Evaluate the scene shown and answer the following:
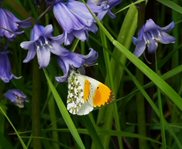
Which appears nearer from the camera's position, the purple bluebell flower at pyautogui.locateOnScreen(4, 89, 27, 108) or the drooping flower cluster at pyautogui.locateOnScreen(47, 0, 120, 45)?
the drooping flower cluster at pyautogui.locateOnScreen(47, 0, 120, 45)

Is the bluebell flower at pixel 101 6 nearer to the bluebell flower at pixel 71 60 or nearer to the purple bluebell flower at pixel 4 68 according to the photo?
the bluebell flower at pixel 71 60

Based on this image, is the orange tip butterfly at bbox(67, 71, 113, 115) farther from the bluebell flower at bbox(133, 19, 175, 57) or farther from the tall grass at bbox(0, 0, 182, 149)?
the bluebell flower at bbox(133, 19, 175, 57)

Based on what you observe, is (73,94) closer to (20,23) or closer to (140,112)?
(20,23)

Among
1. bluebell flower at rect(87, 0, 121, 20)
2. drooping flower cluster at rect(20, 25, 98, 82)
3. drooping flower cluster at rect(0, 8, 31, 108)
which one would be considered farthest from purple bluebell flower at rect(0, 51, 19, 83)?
bluebell flower at rect(87, 0, 121, 20)

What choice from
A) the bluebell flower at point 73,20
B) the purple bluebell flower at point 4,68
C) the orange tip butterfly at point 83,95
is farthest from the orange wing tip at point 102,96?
the purple bluebell flower at point 4,68

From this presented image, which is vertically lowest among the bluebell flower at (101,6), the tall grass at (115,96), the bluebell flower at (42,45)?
the tall grass at (115,96)
